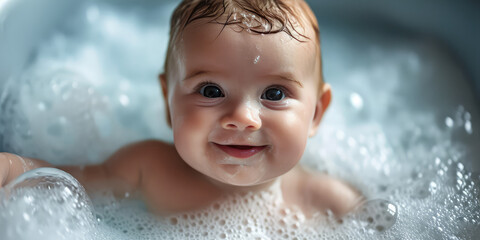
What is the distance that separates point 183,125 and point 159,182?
0.82 ft

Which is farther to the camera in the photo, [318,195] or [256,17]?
[318,195]

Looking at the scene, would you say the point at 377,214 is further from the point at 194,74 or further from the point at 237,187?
the point at 194,74

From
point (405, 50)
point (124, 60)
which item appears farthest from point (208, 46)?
point (405, 50)

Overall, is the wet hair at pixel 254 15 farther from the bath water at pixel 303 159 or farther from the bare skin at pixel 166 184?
the bath water at pixel 303 159

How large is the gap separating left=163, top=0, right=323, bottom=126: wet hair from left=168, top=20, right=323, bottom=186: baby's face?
0.02 metres

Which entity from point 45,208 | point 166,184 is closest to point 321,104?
point 166,184

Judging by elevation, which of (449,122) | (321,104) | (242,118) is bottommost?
(449,122)

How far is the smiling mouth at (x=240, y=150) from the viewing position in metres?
1.25

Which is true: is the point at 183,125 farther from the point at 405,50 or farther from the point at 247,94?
the point at 405,50

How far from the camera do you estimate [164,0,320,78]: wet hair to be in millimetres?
1222

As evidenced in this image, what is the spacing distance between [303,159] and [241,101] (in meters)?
0.55

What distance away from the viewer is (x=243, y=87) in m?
1.22

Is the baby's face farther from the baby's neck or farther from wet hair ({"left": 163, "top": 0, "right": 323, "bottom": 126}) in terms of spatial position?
the baby's neck

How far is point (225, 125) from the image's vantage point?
3.95 feet
